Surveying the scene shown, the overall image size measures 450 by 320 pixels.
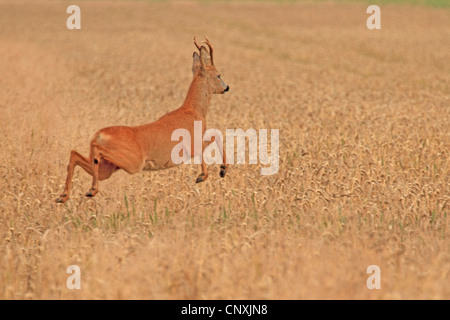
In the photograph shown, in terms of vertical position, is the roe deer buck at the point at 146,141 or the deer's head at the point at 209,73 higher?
the deer's head at the point at 209,73

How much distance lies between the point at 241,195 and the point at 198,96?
4.94 ft

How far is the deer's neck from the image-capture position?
761 cm

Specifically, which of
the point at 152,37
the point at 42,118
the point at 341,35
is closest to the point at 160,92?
the point at 42,118

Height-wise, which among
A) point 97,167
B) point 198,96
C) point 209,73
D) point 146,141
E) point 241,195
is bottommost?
point 241,195

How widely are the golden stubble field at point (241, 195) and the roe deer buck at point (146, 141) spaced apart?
0.66m

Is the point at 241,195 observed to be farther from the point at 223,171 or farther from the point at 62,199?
the point at 62,199

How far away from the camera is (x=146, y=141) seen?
22.7ft

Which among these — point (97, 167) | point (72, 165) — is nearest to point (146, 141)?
point (97, 167)

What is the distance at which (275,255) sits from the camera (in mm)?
6129

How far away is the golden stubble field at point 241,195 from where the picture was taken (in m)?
5.70

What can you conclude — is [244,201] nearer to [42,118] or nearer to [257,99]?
[42,118]

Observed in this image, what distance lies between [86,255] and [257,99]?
12703mm

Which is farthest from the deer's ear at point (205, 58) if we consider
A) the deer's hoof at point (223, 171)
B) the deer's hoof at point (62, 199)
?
the deer's hoof at point (62, 199)

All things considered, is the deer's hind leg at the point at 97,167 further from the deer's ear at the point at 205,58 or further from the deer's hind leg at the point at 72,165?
the deer's ear at the point at 205,58
